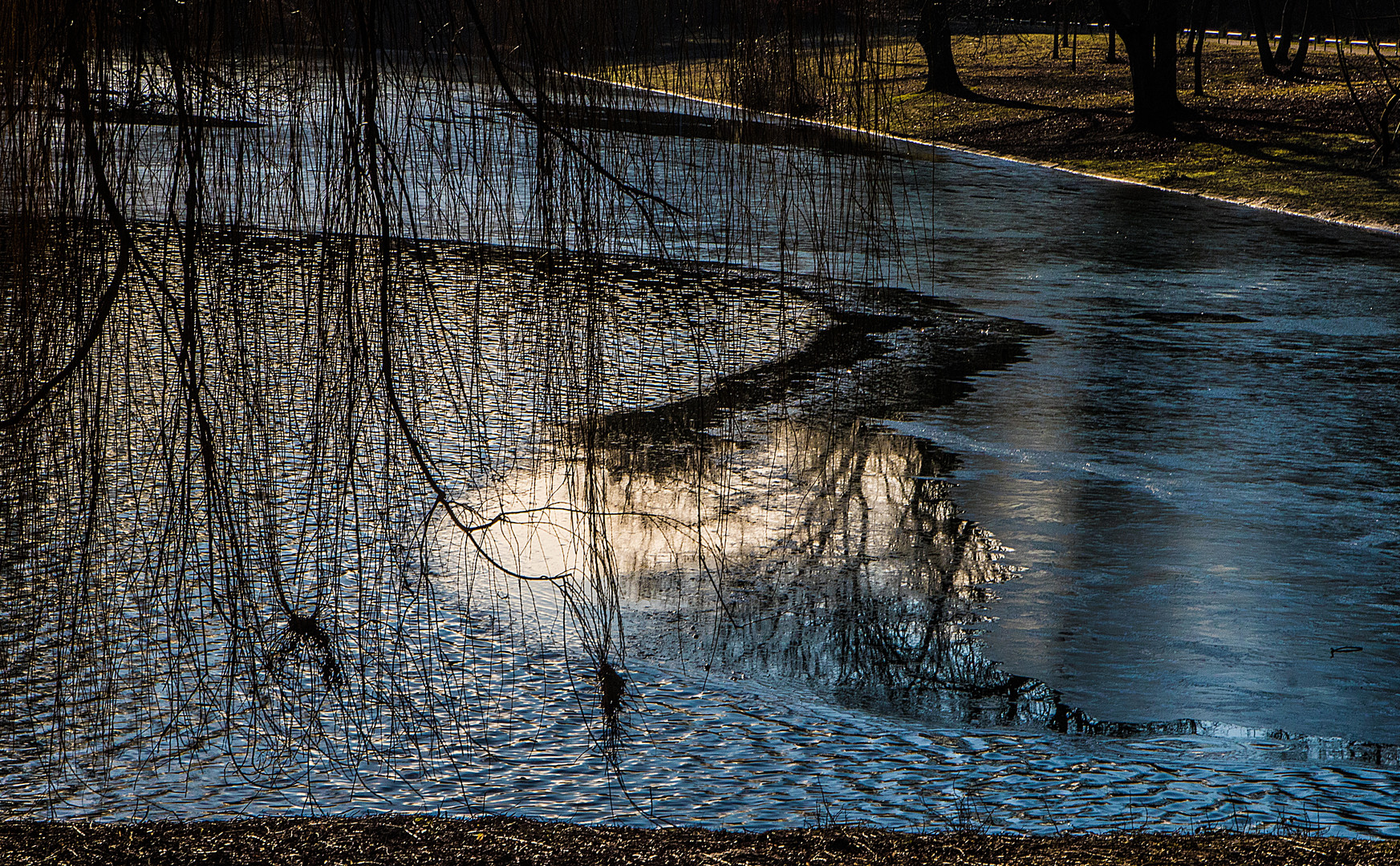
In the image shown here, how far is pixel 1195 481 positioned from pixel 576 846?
4374 millimetres

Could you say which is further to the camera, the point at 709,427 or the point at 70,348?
the point at 709,427

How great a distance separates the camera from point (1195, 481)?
659cm

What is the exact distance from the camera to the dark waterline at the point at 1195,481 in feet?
15.0

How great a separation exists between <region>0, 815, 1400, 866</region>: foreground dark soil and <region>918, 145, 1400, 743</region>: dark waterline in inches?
39.5

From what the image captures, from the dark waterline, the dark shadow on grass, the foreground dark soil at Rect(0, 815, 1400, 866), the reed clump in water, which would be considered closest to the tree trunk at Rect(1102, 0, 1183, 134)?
the dark shadow on grass

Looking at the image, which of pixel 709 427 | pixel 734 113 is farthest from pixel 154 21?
pixel 709 427

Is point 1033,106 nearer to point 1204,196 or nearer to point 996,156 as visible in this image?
point 996,156

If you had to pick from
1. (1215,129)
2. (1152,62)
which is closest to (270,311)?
(1215,129)

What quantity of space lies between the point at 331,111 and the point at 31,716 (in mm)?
2029

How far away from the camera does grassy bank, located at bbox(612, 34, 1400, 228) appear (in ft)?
61.8

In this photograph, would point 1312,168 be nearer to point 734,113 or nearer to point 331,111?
point 734,113

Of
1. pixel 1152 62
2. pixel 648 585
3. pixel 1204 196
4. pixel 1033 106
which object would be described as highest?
pixel 1152 62

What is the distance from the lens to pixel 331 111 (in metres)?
3.04

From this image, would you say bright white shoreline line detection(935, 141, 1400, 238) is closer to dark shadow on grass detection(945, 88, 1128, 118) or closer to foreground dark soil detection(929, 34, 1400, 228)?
foreground dark soil detection(929, 34, 1400, 228)
